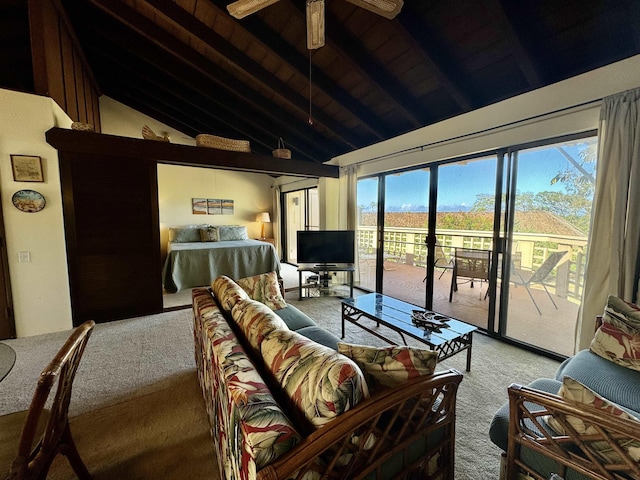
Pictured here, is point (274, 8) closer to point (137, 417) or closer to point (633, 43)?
point (633, 43)

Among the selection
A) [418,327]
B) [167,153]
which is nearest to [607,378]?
[418,327]

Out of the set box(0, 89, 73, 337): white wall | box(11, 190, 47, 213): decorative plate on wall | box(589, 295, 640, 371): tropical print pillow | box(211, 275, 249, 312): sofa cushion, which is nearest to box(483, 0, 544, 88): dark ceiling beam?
box(589, 295, 640, 371): tropical print pillow

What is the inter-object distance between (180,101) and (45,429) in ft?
17.6

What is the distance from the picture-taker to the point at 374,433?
91 cm

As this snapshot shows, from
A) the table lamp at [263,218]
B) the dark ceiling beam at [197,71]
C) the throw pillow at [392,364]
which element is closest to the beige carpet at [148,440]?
the throw pillow at [392,364]

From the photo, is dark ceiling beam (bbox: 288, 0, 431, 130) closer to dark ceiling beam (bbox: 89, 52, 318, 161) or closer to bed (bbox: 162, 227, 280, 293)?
dark ceiling beam (bbox: 89, 52, 318, 161)

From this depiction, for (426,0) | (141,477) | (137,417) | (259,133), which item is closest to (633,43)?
(426,0)

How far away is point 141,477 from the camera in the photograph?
135 centimetres

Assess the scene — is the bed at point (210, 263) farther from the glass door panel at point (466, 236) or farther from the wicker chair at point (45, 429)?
the wicker chair at point (45, 429)

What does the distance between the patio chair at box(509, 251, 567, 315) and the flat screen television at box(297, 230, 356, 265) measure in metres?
2.18

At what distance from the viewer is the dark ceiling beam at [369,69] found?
243cm

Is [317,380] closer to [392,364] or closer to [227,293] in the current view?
[392,364]

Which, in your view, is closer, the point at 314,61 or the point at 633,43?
the point at 633,43

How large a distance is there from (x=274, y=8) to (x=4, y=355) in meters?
3.17
